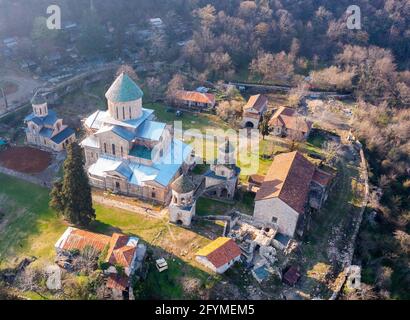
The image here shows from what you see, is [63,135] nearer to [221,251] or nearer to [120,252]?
[120,252]

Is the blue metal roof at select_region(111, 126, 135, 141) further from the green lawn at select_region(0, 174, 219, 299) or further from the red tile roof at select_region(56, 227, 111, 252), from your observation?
the red tile roof at select_region(56, 227, 111, 252)

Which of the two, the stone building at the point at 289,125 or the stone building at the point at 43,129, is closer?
the stone building at the point at 43,129

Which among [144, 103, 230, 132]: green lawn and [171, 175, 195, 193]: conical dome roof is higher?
[171, 175, 195, 193]: conical dome roof

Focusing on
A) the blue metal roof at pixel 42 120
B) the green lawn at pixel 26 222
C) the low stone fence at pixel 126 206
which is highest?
the blue metal roof at pixel 42 120

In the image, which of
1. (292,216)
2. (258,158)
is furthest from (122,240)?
(258,158)

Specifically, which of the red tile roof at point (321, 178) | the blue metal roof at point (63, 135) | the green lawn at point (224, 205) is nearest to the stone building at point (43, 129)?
the blue metal roof at point (63, 135)

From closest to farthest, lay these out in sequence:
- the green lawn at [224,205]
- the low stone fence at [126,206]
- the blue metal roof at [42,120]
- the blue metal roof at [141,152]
→ the low stone fence at [126,206] → the green lawn at [224,205] → the blue metal roof at [141,152] → the blue metal roof at [42,120]

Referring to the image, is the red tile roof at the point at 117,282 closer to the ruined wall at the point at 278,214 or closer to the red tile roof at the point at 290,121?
the ruined wall at the point at 278,214

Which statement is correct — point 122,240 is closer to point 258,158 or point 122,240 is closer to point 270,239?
point 270,239

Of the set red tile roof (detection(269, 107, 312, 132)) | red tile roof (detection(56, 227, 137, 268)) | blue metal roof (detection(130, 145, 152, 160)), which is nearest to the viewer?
red tile roof (detection(56, 227, 137, 268))

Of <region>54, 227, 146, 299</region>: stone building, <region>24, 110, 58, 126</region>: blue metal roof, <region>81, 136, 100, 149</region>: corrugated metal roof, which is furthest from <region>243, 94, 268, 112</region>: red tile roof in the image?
<region>54, 227, 146, 299</region>: stone building
